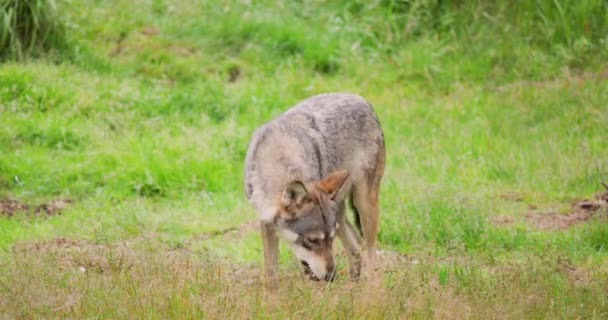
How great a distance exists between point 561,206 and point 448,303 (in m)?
4.35

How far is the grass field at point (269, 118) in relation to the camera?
20.8 ft

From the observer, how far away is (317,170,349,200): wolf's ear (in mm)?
7215

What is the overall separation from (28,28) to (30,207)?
3.85m

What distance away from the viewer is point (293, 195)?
7.11 metres

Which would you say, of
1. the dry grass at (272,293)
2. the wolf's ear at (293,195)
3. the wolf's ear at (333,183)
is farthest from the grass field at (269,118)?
the wolf's ear at (333,183)

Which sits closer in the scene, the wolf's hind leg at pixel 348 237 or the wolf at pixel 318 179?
the wolf at pixel 318 179

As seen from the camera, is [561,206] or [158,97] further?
[158,97]

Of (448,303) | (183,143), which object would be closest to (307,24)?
(183,143)

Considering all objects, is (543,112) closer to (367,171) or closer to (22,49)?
(367,171)

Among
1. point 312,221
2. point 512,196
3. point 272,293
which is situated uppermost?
point 312,221

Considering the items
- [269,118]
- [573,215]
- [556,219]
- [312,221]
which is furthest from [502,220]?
[269,118]

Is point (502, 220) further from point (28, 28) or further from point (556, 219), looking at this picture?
point (28, 28)

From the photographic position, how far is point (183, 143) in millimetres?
11336

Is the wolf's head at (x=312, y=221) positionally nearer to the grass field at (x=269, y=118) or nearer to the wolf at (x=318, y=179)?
the wolf at (x=318, y=179)
